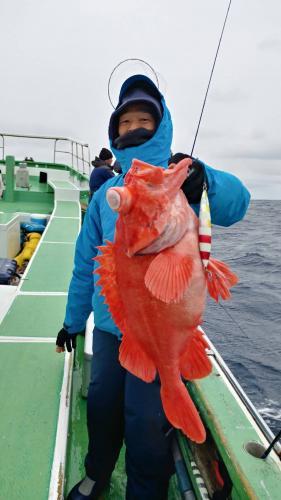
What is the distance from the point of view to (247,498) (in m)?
1.51

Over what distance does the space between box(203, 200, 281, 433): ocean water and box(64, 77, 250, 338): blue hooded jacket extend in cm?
134

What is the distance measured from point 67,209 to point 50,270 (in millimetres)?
4623

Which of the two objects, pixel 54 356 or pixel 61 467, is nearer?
pixel 61 467

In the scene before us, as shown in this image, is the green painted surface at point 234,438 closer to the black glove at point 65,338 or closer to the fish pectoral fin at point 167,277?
the black glove at point 65,338

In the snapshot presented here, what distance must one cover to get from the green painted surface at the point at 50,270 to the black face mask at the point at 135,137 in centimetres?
283

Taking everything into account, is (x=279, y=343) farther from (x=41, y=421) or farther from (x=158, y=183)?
(x=158, y=183)

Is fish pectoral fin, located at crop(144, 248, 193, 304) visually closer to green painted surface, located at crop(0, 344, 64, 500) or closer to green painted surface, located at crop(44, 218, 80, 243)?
green painted surface, located at crop(0, 344, 64, 500)

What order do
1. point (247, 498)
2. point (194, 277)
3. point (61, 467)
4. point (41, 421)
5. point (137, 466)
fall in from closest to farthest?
point (194, 277) → point (247, 498) → point (137, 466) → point (61, 467) → point (41, 421)

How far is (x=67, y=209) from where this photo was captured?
9.27m

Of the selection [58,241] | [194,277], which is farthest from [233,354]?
[194,277]

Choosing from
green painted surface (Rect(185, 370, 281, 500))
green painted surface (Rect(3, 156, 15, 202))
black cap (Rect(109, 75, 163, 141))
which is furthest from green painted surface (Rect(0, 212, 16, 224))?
green painted surface (Rect(185, 370, 281, 500))

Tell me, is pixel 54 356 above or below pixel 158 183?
below

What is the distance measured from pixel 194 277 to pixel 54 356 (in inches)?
85.1

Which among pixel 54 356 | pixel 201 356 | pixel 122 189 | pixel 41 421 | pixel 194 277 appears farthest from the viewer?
pixel 54 356
